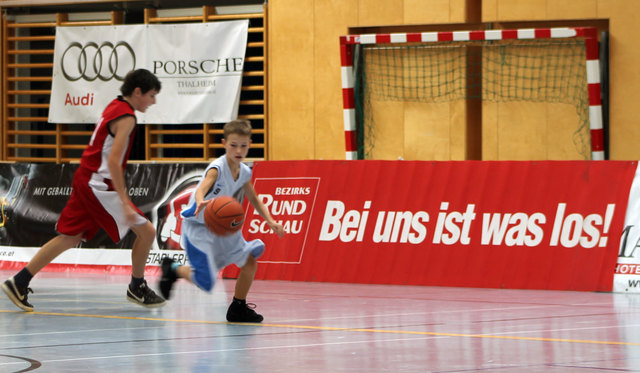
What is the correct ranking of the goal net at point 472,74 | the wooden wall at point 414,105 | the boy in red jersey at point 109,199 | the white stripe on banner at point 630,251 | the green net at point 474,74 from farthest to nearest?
1. the green net at point 474,74
2. the wooden wall at point 414,105
3. the goal net at point 472,74
4. the white stripe on banner at point 630,251
5. the boy in red jersey at point 109,199

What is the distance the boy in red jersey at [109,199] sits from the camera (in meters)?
8.89

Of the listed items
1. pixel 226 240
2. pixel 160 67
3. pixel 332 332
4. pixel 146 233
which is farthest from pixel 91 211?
pixel 160 67

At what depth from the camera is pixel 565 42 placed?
54.0 ft

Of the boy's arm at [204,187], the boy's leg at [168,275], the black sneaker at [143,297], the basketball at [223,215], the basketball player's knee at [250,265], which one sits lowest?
the black sneaker at [143,297]

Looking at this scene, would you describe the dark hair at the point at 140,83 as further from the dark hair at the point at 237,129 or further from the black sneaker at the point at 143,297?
the black sneaker at the point at 143,297

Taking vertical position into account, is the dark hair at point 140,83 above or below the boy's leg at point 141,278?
above

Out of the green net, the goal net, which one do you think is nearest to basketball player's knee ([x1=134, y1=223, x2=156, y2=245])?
the goal net

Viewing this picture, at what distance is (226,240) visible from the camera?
324 inches

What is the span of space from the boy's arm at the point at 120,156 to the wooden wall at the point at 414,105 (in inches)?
350

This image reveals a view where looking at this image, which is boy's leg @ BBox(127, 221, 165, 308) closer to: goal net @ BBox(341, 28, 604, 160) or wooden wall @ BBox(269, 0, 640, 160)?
goal net @ BBox(341, 28, 604, 160)

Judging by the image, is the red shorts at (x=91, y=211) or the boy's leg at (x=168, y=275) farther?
the red shorts at (x=91, y=211)

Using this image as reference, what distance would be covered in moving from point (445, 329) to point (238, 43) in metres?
11.4

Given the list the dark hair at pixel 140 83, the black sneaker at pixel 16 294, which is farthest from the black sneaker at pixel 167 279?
the dark hair at pixel 140 83

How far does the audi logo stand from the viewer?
62.9 ft
